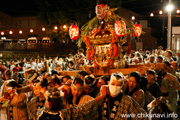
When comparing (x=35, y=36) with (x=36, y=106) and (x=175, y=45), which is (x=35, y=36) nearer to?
(x=175, y=45)

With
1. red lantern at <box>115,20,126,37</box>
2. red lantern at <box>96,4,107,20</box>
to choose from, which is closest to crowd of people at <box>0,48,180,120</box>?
red lantern at <box>115,20,126,37</box>

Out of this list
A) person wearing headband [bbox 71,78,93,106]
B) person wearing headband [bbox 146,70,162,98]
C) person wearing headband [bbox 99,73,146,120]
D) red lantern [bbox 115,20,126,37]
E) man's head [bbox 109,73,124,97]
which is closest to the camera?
person wearing headband [bbox 99,73,146,120]

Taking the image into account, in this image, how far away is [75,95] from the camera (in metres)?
4.27

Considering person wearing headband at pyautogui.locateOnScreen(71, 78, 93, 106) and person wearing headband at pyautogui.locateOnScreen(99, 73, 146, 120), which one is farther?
person wearing headband at pyautogui.locateOnScreen(71, 78, 93, 106)

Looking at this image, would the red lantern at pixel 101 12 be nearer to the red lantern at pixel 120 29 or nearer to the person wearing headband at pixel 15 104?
the red lantern at pixel 120 29

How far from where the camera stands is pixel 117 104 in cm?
377

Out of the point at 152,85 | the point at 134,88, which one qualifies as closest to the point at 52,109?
the point at 134,88

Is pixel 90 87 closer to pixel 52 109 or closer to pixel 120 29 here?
pixel 52 109

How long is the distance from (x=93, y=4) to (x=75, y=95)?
23.3m

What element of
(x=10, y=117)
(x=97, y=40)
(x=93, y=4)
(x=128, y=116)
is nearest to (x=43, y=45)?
(x=93, y=4)

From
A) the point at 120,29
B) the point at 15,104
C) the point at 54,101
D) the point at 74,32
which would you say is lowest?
the point at 15,104

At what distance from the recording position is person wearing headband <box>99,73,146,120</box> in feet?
12.0

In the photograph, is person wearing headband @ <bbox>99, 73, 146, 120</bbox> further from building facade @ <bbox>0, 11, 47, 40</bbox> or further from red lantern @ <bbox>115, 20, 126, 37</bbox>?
building facade @ <bbox>0, 11, 47, 40</bbox>

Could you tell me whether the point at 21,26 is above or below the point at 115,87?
above
